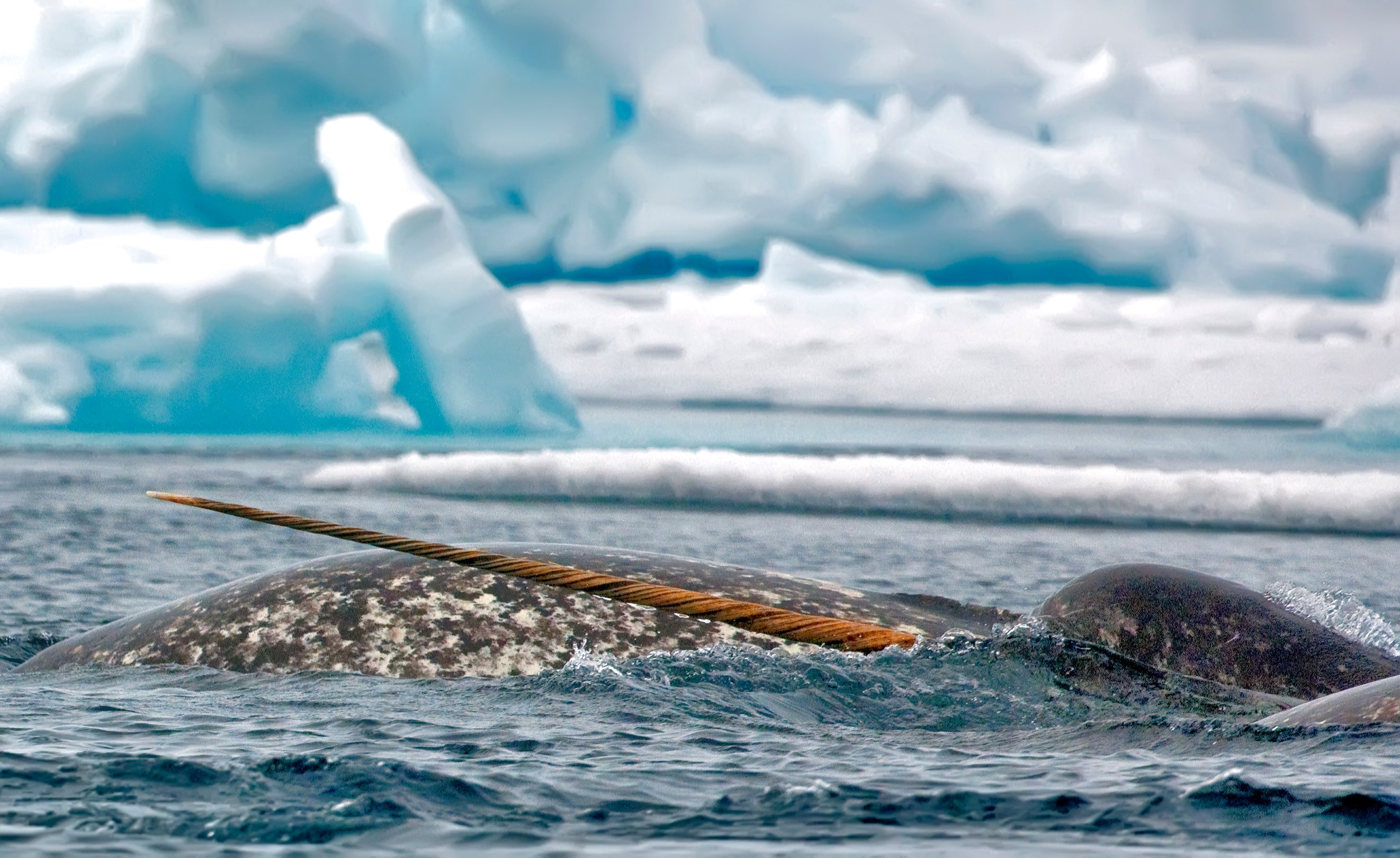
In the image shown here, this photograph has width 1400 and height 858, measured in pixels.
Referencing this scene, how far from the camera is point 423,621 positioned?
5285mm

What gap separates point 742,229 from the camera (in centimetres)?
3784

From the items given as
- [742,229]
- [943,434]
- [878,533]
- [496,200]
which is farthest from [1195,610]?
[943,434]

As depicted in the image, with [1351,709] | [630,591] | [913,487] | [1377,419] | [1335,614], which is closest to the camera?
[630,591]

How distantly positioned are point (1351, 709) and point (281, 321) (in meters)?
22.4

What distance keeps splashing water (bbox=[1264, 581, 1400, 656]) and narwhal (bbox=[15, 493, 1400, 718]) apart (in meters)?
0.25

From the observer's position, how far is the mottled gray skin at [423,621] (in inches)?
203

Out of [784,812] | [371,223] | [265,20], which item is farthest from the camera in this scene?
[265,20]

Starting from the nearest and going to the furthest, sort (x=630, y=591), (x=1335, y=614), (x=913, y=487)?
(x=630, y=591)
(x=1335, y=614)
(x=913, y=487)

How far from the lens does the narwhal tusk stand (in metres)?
3.77

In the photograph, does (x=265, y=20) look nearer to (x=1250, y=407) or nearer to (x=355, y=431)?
(x=355, y=431)

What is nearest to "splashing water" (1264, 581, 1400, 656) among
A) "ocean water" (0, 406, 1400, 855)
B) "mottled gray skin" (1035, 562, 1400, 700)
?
"ocean water" (0, 406, 1400, 855)

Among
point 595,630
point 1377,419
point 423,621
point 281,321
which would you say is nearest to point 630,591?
point 595,630

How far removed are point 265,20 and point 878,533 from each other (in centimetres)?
1958

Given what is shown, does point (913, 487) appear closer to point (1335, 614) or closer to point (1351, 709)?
point (1335, 614)
